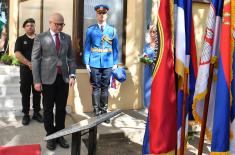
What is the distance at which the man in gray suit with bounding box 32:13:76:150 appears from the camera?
4.97 meters

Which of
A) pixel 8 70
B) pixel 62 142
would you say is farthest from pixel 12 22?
pixel 62 142

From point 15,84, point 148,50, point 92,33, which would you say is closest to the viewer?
point 92,33

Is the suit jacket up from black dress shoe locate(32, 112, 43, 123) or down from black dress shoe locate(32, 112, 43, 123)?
up

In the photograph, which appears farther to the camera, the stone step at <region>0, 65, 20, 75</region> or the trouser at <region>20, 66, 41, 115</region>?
the stone step at <region>0, 65, 20, 75</region>

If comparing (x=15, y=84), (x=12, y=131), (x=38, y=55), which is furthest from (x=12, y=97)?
(x=38, y=55)

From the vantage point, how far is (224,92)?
2826 mm

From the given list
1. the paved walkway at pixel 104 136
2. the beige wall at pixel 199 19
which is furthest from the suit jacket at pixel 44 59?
the beige wall at pixel 199 19

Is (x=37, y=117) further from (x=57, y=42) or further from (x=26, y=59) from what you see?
(x=57, y=42)

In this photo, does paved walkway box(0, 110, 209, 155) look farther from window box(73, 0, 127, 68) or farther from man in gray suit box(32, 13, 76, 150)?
window box(73, 0, 127, 68)

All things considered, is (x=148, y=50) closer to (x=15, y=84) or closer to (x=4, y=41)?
(x=15, y=84)

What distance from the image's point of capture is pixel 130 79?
7.64m

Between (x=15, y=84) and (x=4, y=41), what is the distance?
1834 millimetres

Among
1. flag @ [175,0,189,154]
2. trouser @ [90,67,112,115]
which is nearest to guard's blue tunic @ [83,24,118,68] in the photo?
trouser @ [90,67,112,115]

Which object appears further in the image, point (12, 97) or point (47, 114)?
point (12, 97)
